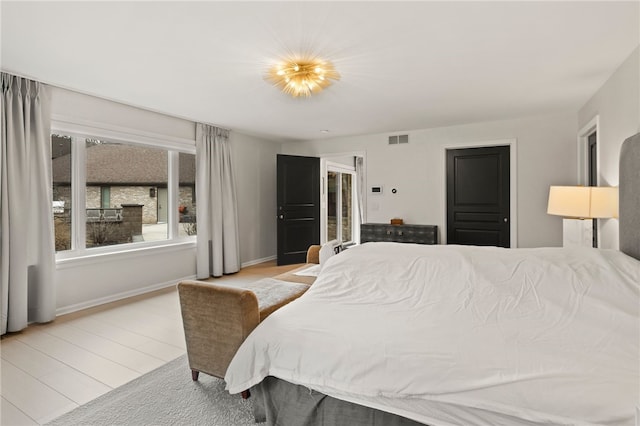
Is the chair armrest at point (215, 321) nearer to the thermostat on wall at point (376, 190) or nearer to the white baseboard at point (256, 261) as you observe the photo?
the white baseboard at point (256, 261)

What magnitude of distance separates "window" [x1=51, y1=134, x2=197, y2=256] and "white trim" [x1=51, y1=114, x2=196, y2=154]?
0.08 m

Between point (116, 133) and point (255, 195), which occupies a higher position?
point (116, 133)

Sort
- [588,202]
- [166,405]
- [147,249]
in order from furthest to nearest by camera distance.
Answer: [147,249], [588,202], [166,405]

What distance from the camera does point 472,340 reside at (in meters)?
1.46

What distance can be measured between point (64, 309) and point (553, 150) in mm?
6294

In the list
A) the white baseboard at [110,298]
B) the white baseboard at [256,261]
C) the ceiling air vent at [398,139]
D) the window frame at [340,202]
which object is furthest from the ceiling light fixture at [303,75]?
the white baseboard at [256,261]

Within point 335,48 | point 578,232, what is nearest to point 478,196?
point 578,232

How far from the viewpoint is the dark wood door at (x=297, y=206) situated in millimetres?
6012

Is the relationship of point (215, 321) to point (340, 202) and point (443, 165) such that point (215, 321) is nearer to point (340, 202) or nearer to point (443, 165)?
point (443, 165)

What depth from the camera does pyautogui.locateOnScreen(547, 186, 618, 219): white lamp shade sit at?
275cm

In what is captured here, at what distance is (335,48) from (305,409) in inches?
93.5

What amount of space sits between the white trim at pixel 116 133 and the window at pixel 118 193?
8 centimetres

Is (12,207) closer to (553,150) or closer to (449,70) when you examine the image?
(449,70)

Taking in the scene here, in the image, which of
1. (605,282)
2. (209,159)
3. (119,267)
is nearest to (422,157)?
(209,159)
